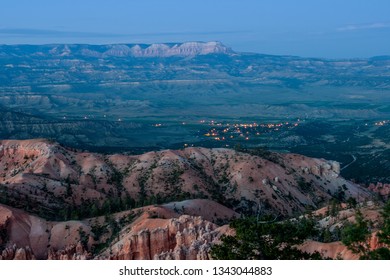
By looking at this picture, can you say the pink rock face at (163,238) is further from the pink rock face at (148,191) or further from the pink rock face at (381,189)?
the pink rock face at (381,189)

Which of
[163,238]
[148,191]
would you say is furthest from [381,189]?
[163,238]

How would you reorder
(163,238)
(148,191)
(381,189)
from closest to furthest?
(163,238)
(148,191)
(381,189)

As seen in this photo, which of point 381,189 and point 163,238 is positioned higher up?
point 163,238

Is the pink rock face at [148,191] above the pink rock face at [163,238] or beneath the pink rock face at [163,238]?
beneath

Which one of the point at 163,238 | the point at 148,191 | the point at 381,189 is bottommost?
the point at 381,189

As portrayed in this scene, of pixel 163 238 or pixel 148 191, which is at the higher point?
pixel 163 238

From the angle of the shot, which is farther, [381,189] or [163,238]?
[381,189]

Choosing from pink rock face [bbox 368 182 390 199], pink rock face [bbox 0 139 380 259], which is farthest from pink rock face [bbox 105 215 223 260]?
pink rock face [bbox 368 182 390 199]

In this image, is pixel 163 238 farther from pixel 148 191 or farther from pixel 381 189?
pixel 381 189

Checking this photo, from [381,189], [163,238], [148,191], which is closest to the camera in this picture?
[163,238]

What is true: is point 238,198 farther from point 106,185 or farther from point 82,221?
point 82,221

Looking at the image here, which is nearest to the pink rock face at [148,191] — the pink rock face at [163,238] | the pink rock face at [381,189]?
the pink rock face at [163,238]

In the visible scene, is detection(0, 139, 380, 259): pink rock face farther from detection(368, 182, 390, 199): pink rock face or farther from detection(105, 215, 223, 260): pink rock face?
detection(368, 182, 390, 199): pink rock face
